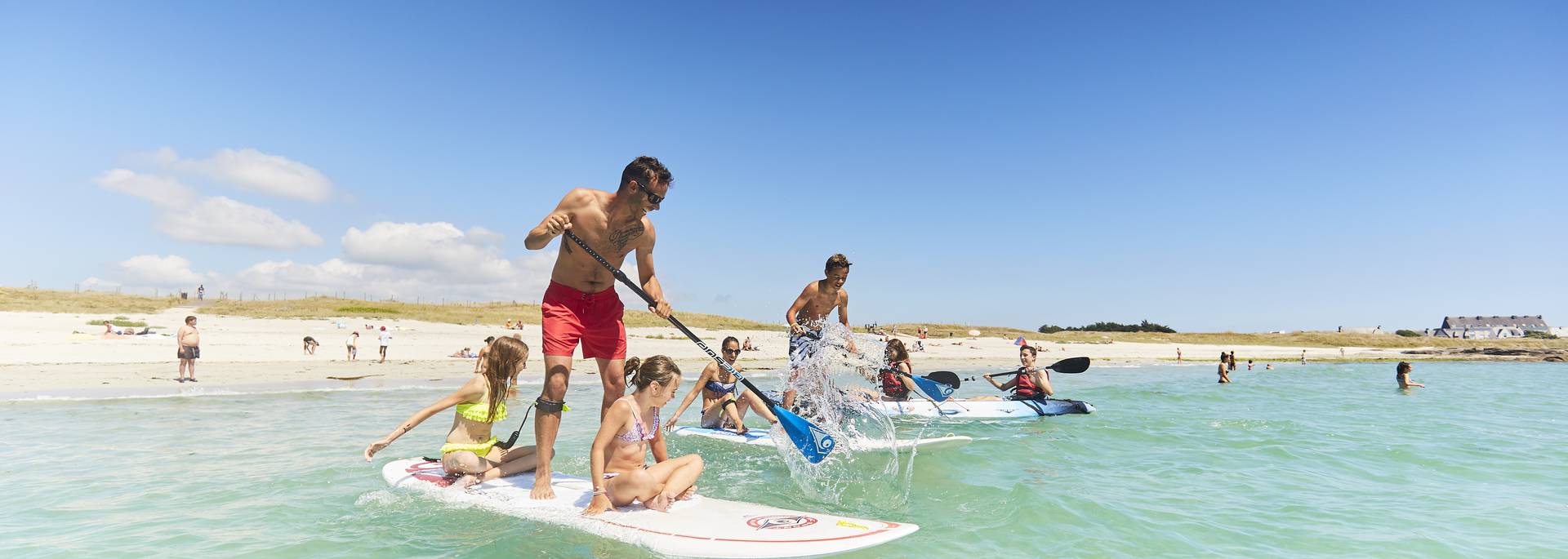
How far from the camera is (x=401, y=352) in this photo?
2589 cm

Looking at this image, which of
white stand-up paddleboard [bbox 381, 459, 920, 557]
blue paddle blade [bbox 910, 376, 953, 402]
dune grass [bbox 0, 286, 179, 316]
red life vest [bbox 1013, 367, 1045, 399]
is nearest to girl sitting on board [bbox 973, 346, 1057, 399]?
red life vest [bbox 1013, 367, 1045, 399]

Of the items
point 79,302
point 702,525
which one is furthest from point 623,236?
point 79,302

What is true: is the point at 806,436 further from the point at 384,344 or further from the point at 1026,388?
the point at 384,344

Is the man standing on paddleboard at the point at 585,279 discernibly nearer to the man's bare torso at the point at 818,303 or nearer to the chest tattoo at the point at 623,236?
the chest tattoo at the point at 623,236

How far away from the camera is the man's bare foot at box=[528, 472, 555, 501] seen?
5402mm

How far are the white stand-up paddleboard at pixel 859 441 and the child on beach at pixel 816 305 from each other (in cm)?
65

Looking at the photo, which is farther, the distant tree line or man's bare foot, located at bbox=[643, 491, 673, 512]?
the distant tree line

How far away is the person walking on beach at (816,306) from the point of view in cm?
930

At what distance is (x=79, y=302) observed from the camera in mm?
37000

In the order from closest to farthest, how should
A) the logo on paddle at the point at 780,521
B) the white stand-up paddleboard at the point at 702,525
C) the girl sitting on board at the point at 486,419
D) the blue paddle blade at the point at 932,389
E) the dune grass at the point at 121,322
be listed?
the white stand-up paddleboard at the point at 702,525 < the logo on paddle at the point at 780,521 < the girl sitting on board at the point at 486,419 < the blue paddle blade at the point at 932,389 < the dune grass at the point at 121,322

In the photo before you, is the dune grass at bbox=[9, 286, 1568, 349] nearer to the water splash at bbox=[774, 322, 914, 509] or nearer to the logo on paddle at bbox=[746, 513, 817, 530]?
the water splash at bbox=[774, 322, 914, 509]

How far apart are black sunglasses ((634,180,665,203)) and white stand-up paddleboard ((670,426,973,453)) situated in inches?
158

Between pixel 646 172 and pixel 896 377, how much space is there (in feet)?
25.6

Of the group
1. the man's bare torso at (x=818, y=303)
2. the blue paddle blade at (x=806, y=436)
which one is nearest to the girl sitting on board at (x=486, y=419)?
the blue paddle blade at (x=806, y=436)
